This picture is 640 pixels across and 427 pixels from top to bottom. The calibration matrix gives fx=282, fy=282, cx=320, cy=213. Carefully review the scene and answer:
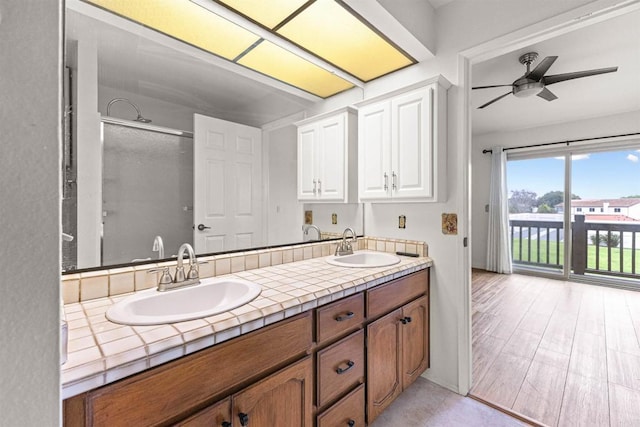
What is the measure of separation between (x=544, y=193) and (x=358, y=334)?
4846 millimetres

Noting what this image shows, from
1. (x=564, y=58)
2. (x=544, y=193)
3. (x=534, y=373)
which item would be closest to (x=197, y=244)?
(x=534, y=373)

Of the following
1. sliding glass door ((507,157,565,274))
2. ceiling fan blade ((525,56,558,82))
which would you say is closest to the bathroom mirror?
ceiling fan blade ((525,56,558,82))

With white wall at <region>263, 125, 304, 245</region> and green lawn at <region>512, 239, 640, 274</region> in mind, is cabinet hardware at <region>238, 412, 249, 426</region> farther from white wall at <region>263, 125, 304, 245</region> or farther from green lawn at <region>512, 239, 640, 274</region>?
green lawn at <region>512, 239, 640, 274</region>

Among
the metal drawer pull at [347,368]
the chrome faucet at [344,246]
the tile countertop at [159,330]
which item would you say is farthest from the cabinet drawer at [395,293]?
the chrome faucet at [344,246]

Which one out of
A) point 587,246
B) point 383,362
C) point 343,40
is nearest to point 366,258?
point 383,362

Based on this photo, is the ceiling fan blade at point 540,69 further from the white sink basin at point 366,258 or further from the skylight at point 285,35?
the white sink basin at point 366,258

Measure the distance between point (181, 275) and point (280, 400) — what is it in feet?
2.12

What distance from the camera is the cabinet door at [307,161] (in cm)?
199

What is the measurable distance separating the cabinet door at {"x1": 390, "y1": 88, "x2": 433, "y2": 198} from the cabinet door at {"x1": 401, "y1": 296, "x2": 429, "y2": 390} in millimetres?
713

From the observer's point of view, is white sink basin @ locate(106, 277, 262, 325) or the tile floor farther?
the tile floor

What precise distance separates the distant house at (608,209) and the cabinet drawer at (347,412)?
4.82m

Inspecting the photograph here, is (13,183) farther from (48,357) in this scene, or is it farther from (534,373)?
(534,373)

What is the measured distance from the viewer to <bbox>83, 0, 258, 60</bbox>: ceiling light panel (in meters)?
1.22

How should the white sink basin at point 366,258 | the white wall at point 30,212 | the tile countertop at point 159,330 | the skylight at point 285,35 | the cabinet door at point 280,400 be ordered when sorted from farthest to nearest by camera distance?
the white sink basin at point 366,258, the skylight at point 285,35, the cabinet door at point 280,400, the tile countertop at point 159,330, the white wall at point 30,212
